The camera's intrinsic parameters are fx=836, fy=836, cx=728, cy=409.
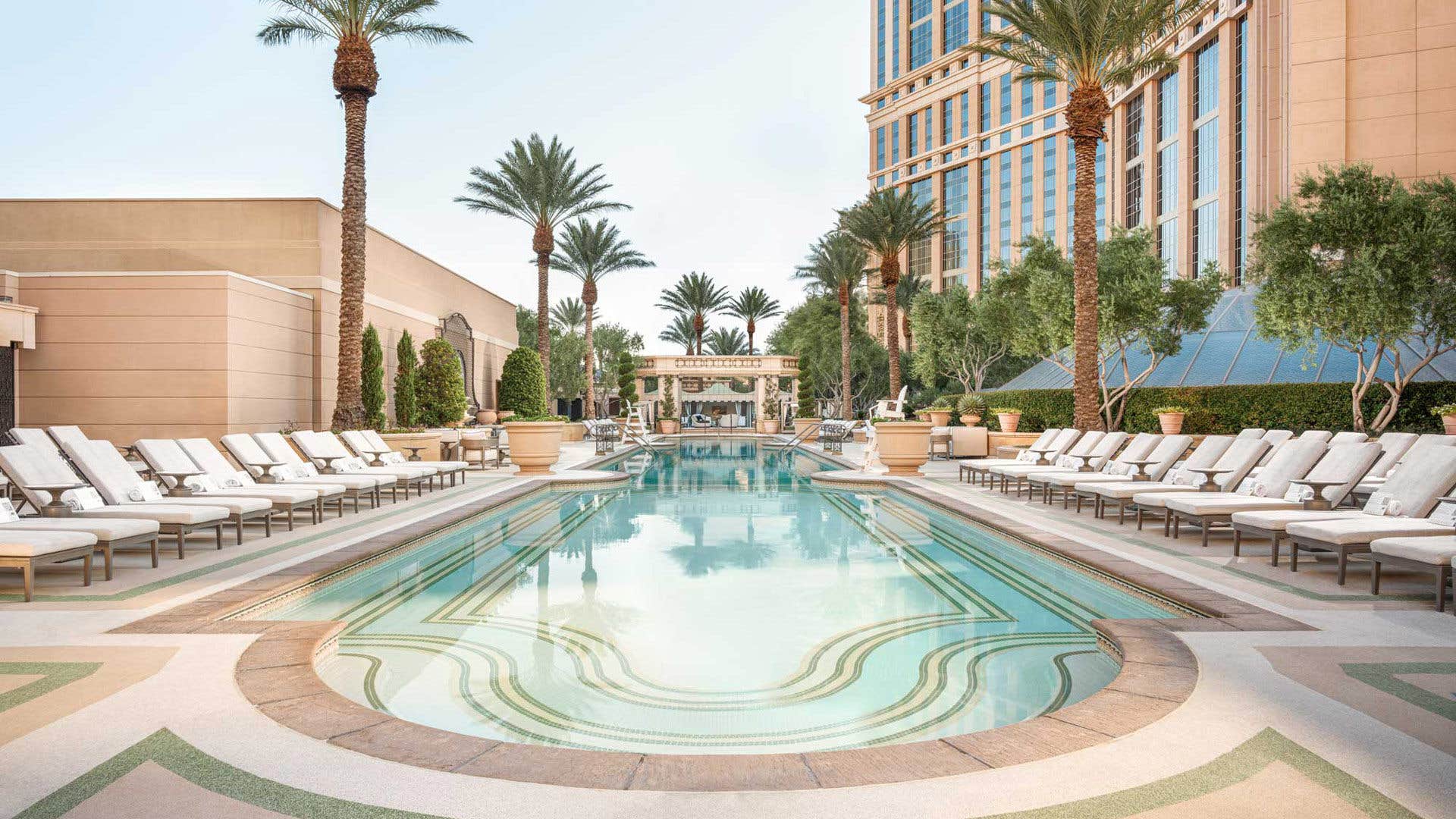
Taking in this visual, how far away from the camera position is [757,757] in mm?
3037

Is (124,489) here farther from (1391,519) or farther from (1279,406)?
(1279,406)

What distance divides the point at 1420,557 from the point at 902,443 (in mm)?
10687

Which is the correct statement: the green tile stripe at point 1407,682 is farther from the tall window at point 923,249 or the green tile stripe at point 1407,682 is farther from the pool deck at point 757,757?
the tall window at point 923,249

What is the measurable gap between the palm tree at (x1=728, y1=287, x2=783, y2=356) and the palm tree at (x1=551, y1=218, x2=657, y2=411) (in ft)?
41.0

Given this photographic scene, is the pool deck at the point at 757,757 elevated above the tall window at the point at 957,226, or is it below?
below

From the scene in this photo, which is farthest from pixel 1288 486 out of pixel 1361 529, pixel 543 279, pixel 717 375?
pixel 717 375

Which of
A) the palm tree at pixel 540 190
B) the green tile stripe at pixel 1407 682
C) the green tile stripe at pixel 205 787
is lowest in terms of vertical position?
the green tile stripe at pixel 205 787

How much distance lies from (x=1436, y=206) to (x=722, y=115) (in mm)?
26284

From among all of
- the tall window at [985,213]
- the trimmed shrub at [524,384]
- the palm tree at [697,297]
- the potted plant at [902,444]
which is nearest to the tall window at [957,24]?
the tall window at [985,213]

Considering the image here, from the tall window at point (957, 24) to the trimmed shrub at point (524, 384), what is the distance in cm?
5165

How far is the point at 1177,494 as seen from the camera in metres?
8.64

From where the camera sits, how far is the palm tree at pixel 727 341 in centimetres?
5775

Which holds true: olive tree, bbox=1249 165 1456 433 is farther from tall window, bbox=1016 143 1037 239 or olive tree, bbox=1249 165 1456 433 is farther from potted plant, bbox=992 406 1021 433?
tall window, bbox=1016 143 1037 239

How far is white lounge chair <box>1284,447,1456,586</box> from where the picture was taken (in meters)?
6.01
